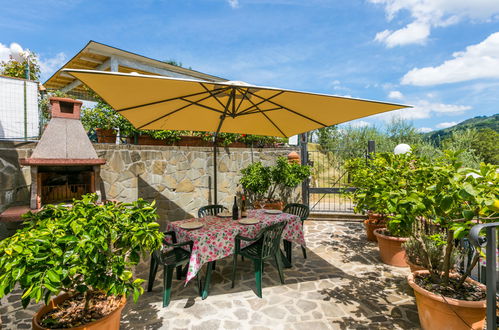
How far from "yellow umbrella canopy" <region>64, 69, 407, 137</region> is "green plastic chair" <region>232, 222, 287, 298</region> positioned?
1567 mm

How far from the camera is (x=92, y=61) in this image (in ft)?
→ 26.2

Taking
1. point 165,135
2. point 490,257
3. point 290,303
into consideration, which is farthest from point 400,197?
point 165,135

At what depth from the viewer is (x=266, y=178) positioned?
6.16 m

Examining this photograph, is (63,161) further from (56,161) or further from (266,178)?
(266,178)

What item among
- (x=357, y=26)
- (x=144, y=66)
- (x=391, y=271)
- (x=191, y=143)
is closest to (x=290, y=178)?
(x=191, y=143)

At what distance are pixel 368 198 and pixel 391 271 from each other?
183 centimetres

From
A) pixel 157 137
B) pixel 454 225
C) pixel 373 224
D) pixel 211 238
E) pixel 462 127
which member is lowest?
pixel 373 224

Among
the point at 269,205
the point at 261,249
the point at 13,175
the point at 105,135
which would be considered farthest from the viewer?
the point at 269,205

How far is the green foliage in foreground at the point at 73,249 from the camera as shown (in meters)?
1.28

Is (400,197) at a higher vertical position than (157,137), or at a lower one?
lower

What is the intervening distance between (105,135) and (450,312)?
553 cm

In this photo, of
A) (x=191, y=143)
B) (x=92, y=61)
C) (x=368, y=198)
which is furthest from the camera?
(x=92, y=61)

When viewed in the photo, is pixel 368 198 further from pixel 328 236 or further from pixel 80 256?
pixel 328 236

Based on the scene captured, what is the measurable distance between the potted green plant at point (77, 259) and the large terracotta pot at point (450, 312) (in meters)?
2.34
